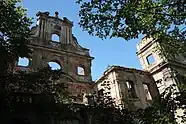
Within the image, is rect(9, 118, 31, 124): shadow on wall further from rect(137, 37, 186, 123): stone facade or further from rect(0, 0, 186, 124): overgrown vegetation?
rect(137, 37, 186, 123): stone facade

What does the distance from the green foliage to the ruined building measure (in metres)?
8.71

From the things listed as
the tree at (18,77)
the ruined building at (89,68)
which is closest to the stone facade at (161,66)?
the ruined building at (89,68)

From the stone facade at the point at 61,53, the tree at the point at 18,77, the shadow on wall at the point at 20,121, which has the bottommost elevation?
the shadow on wall at the point at 20,121

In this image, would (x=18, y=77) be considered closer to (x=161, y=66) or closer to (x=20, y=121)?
(x=20, y=121)

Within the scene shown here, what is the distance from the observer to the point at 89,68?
23438 millimetres

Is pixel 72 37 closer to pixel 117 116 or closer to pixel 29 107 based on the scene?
pixel 29 107

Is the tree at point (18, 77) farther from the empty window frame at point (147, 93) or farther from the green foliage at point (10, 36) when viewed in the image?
the empty window frame at point (147, 93)

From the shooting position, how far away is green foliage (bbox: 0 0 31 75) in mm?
10234

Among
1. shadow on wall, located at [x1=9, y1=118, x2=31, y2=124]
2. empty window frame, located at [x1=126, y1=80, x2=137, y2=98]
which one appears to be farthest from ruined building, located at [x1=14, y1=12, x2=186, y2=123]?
shadow on wall, located at [x1=9, y1=118, x2=31, y2=124]

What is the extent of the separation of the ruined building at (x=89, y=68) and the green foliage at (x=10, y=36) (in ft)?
28.6

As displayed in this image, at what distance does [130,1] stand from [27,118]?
8.83 m

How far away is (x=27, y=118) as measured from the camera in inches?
531

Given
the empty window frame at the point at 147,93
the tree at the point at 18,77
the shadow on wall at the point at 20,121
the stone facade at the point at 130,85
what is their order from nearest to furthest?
the tree at the point at 18,77 < the shadow on wall at the point at 20,121 < the stone facade at the point at 130,85 < the empty window frame at the point at 147,93

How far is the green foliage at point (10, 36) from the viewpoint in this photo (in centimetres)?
1023
